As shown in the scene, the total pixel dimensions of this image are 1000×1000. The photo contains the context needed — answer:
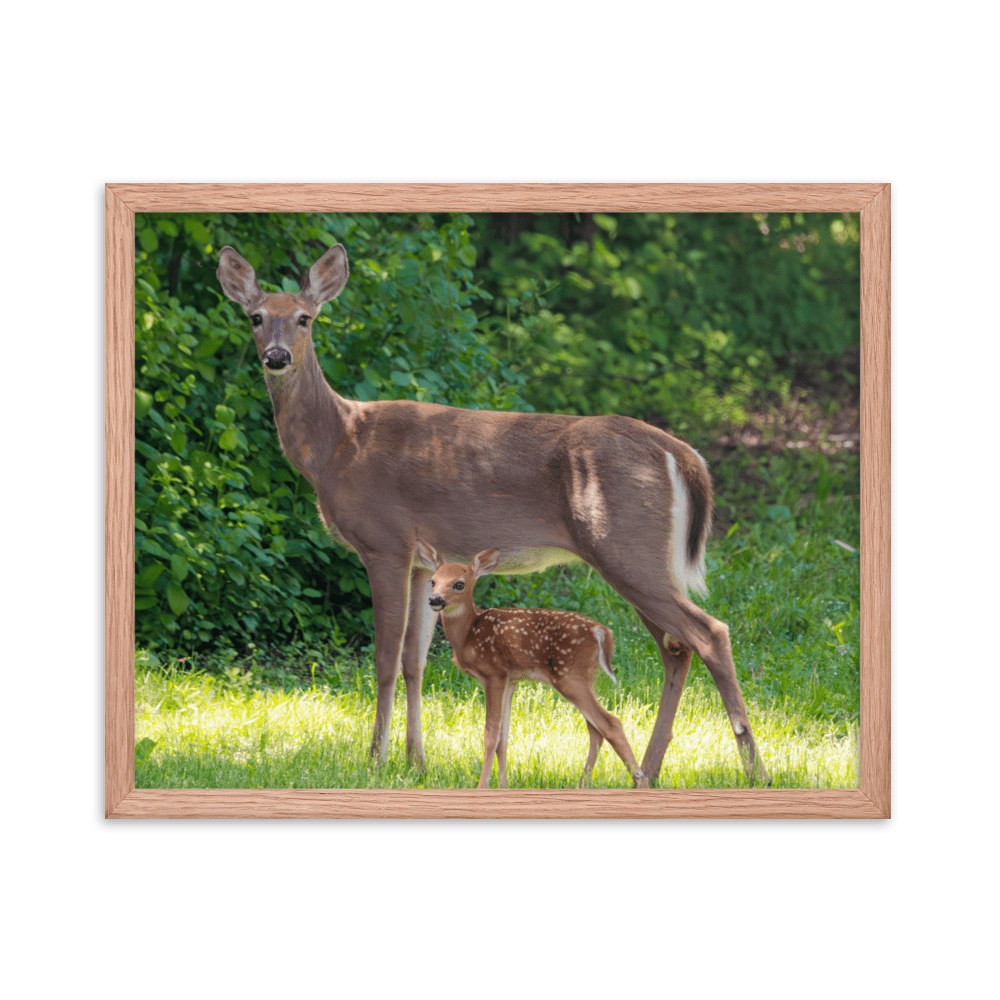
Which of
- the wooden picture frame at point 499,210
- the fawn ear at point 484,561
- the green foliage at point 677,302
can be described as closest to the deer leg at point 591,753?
the wooden picture frame at point 499,210

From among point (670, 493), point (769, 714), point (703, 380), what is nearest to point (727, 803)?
point (769, 714)

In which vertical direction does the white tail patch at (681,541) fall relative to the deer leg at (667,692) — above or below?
above

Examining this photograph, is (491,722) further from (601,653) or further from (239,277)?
(239,277)

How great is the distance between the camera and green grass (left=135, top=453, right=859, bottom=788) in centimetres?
601

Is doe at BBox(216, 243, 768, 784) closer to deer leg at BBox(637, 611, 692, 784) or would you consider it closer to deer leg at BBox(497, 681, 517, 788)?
deer leg at BBox(637, 611, 692, 784)

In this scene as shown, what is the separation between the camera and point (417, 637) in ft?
20.8

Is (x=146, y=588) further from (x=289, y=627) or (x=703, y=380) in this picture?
(x=703, y=380)

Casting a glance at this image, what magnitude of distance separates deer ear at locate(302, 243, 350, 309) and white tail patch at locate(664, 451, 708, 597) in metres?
1.77

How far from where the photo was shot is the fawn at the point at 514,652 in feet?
Result: 19.3

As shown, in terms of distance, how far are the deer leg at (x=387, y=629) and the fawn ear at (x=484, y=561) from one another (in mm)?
367

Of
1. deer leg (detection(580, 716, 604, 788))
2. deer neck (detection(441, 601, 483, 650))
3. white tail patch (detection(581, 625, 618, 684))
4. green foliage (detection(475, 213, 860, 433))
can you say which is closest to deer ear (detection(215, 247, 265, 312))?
deer neck (detection(441, 601, 483, 650))

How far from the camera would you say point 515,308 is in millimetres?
8773

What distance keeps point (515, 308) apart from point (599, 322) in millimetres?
906

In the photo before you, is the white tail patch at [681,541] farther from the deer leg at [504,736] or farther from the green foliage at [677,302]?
the green foliage at [677,302]
